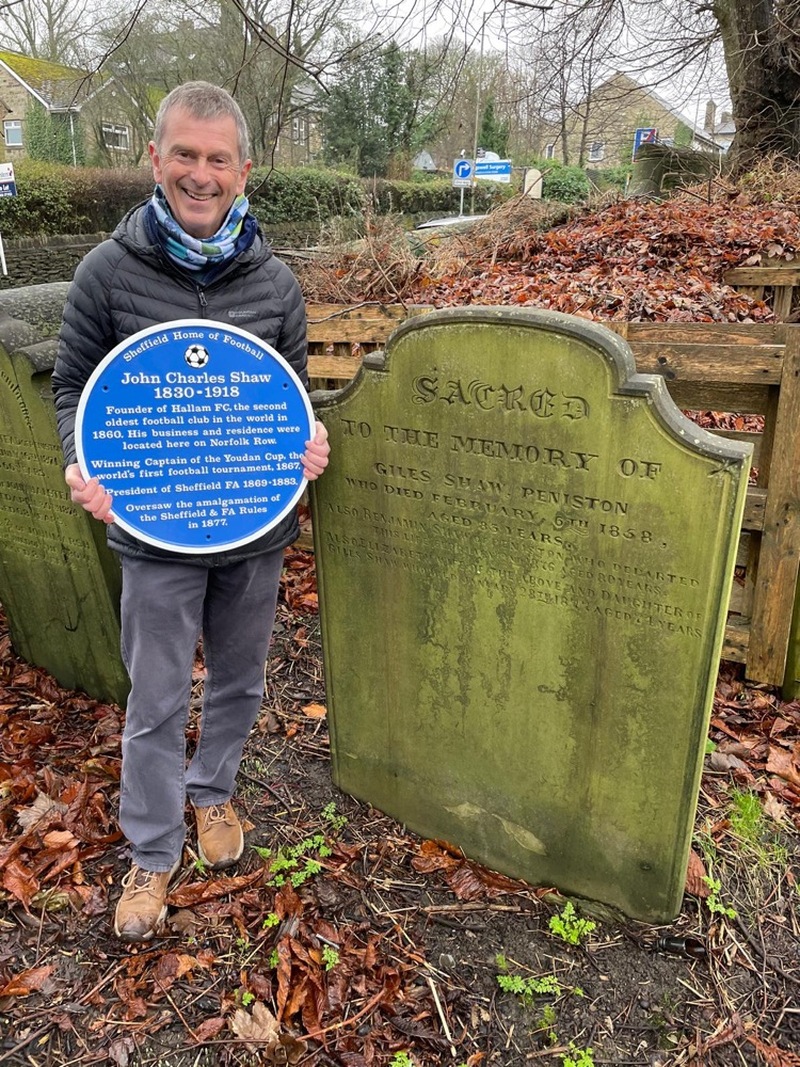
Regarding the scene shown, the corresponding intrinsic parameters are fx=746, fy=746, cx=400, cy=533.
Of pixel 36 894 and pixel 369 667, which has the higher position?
pixel 369 667

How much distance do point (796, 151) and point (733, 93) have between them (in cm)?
161

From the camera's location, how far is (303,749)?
3279 millimetres

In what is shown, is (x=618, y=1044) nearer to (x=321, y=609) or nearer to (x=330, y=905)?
(x=330, y=905)

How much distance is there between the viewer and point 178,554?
2.22 meters

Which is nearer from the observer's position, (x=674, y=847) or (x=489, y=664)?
(x=674, y=847)

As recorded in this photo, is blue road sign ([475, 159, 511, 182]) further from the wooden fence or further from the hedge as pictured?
the wooden fence

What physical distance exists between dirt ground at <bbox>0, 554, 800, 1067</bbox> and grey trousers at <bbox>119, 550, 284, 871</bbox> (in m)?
0.28

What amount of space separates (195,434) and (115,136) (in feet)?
116

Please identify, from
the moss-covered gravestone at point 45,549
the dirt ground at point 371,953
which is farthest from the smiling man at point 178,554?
the moss-covered gravestone at point 45,549

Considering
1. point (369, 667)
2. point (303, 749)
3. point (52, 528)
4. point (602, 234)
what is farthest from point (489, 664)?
point (602, 234)

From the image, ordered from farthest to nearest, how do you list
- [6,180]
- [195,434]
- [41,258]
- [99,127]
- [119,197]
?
1. [99,127]
2. [119,197]
3. [41,258]
4. [6,180]
5. [195,434]

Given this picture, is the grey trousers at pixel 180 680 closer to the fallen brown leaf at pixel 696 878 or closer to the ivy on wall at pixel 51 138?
the fallen brown leaf at pixel 696 878

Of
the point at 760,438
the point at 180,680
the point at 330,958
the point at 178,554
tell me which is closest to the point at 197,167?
the point at 178,554

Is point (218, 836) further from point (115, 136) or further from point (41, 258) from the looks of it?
point (115, 136)
